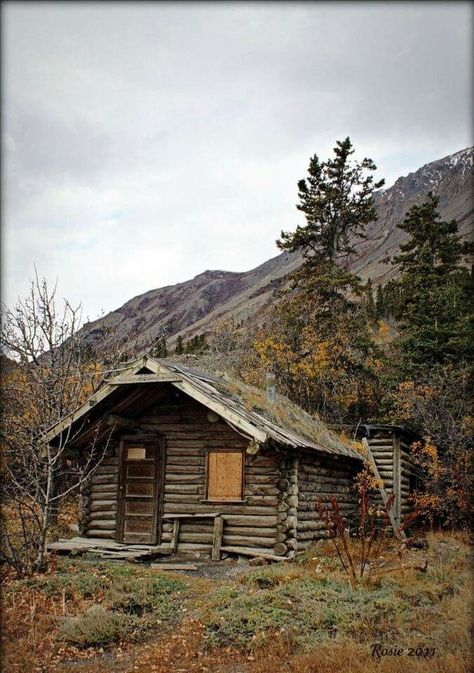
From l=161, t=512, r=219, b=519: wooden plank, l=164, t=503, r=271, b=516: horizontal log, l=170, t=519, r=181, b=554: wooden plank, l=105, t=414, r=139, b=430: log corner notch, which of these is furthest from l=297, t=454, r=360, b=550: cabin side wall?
l=105, t=414, r=139, b=430: log corner notch

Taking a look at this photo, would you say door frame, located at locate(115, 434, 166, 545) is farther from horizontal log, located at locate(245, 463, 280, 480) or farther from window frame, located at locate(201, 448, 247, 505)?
horizontal log, located at locate(245, 463, 280, 480)

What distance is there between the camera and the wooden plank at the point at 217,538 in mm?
15266

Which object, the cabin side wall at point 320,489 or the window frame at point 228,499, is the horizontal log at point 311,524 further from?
the window frame at point 228,499

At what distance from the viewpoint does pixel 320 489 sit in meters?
17.3

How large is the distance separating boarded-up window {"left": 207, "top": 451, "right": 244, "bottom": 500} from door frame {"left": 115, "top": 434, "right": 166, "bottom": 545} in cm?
134

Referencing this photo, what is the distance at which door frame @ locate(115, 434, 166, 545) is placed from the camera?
643 inches

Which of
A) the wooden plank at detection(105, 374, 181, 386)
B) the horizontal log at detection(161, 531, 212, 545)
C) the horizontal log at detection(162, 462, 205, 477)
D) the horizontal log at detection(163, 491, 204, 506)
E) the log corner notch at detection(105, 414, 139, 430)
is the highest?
the wooden plank at detection(105, 374, 181, 386)

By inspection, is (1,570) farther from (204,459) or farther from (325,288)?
(325,288)

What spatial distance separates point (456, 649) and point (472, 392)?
17880 mm

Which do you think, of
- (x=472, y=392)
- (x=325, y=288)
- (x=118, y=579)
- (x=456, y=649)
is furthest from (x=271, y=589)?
(x=325, y=288)

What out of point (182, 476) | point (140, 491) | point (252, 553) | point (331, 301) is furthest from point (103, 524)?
point (331, 301)

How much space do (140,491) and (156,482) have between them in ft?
1.84

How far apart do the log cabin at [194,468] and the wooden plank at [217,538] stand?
0.02 metres

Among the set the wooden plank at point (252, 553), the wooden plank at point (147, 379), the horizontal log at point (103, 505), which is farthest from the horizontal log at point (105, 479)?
the wooden plank at point (252, 553)
